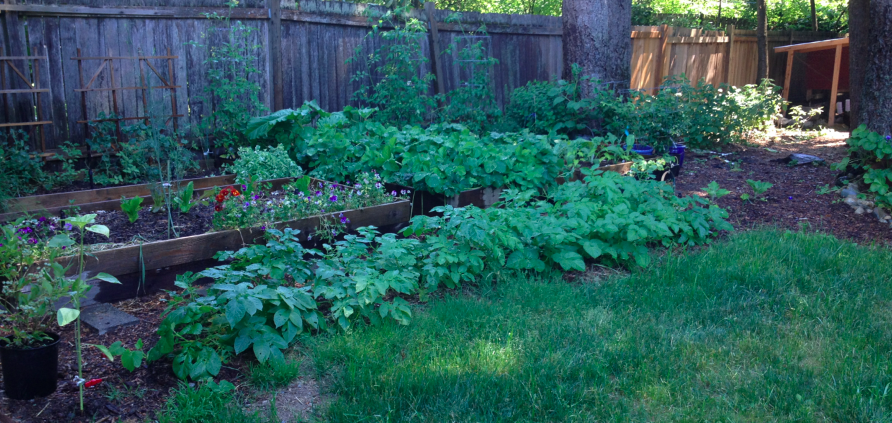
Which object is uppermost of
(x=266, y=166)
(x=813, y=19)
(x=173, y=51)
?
(x=813, y=19)

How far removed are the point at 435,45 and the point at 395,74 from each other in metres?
1.49

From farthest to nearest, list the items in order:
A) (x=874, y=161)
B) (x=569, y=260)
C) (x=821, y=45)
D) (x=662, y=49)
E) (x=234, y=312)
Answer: (x=821, y=45), (x=662, y=49), (x=874, y=161), (x=569, y=260), (x=234, y=312)

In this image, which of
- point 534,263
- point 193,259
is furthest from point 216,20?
point 534,263

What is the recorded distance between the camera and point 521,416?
2662mm

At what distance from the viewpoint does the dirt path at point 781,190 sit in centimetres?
587

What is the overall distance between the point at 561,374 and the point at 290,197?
2.60 m

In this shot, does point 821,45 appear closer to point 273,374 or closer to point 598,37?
point 598,37

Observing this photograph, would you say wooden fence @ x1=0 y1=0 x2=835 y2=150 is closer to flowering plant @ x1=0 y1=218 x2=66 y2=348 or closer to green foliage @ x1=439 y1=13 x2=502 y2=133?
green foliage @ x1=439 y1=13 x2=502 y2=133

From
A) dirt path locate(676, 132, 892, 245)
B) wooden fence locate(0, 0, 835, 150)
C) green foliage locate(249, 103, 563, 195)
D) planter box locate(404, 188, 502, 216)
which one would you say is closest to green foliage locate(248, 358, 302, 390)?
green foliage locate(249, 103, 563, 195)

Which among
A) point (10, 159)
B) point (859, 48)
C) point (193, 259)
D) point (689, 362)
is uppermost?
point (859, 48)

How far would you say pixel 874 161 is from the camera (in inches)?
277

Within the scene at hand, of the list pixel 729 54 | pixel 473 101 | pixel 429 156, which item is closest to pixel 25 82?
pixel 429 156

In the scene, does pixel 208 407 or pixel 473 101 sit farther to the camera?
pixel 473 101

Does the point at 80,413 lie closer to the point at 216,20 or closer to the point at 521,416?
the point at 521,416
